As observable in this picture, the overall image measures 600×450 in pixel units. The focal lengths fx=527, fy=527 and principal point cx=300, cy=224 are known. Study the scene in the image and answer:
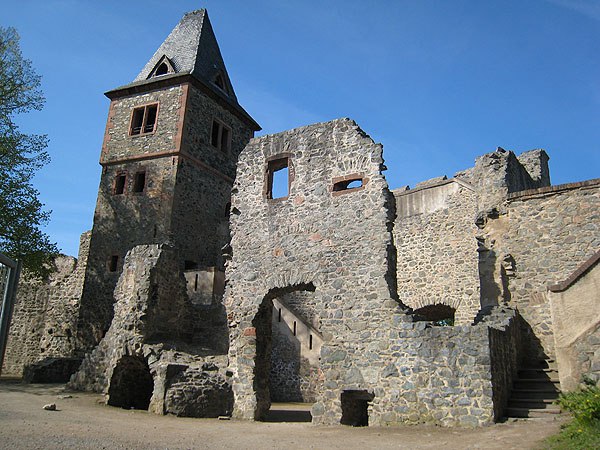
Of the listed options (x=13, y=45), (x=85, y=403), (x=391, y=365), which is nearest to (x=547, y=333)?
(x=391, y=365)

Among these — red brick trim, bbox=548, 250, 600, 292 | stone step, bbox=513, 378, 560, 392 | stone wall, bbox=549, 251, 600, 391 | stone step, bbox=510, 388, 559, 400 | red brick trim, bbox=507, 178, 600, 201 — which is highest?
red brick trim, bbox=507, 178, 600, 201

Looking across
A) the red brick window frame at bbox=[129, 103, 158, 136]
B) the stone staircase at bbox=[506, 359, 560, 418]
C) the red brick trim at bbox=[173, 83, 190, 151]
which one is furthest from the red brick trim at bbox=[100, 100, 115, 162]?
the stone staircase at bbox=[506, 359, 560, 418]

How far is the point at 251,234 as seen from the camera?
1319 cm

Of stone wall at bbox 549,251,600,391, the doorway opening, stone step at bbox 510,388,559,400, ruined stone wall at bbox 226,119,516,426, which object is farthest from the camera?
the doorway opening

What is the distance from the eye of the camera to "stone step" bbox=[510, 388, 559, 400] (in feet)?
31.8

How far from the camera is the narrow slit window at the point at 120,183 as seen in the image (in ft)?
76.2

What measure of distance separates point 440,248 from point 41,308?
1887cm

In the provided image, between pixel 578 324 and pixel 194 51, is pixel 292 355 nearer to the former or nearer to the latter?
pixel 578 324

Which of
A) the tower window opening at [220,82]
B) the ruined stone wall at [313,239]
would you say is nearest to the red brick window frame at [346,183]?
the ruined stone wall at [313,239]

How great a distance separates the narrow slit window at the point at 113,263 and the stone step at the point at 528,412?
17.0m

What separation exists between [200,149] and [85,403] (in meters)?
13.5

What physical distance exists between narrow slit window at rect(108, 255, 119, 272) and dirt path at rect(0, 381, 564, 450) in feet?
36.5

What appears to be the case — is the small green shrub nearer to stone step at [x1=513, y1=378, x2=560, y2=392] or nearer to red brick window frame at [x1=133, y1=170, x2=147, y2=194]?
stone step at [x1=513, y1=378, x2=560, y2=392]

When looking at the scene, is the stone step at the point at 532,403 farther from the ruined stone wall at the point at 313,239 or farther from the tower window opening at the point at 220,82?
the tower window opening at the point at 220,82
